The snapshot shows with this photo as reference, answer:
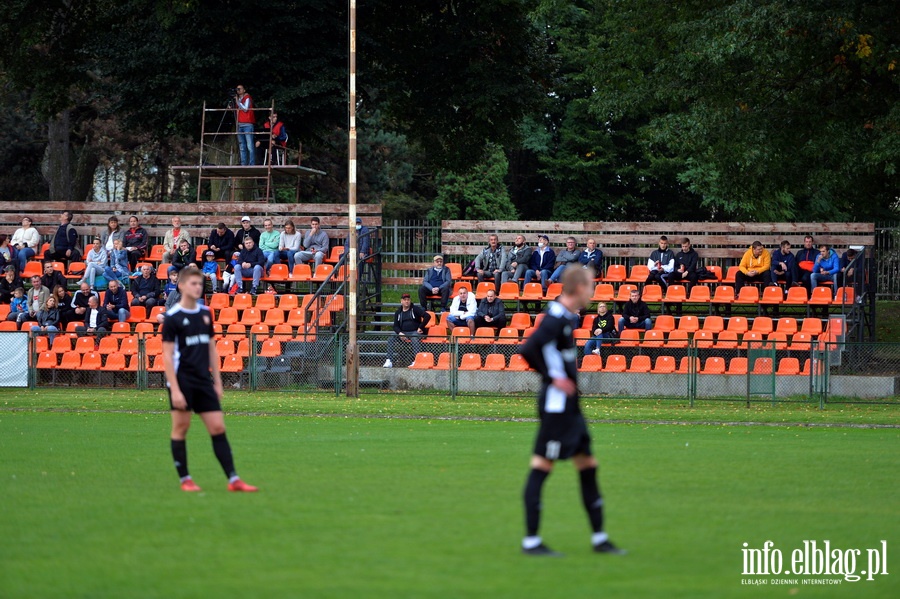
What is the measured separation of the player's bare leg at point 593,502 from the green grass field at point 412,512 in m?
0.13

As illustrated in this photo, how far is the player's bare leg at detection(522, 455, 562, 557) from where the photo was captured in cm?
790

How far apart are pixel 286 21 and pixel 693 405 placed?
19156 millimetres

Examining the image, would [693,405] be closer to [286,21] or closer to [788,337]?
[788,337]

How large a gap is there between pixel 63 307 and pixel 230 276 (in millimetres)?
4387

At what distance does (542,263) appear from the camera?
3053cm

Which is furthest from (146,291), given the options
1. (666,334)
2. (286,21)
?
(666,334)

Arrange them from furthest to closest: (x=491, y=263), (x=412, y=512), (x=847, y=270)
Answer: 1. (x=491, y=263)
2. (x=847, y=270)
3. (x=412, y=512)

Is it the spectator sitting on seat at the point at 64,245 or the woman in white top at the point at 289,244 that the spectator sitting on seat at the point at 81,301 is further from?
the woman in white top at the point at 289,244

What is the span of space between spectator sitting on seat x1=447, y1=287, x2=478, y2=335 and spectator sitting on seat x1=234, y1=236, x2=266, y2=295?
18.7 feet

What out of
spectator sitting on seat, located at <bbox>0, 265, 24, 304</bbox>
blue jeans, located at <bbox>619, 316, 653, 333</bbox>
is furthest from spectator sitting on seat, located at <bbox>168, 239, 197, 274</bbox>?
blue jeans, located at <bbox>619, 316, 653, 333</bbox>

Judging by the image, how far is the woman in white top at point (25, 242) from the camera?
32312mm

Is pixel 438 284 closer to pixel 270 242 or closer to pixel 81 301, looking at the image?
pixel 270 242

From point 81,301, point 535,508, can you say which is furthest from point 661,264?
point 535,508

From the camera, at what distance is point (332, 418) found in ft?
66.1
